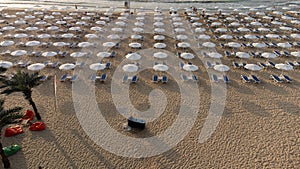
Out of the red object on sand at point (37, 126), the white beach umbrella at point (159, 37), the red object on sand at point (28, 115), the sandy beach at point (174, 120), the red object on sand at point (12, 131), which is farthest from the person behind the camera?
the white beach umbrella at point (159, 37)

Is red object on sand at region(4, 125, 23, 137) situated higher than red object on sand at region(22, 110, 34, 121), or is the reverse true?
red object on sand at region(22, 110, 34, 121)

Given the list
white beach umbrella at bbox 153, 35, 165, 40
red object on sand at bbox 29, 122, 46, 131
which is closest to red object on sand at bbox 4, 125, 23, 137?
red object on sand at bbox 29, 122, 46, 131

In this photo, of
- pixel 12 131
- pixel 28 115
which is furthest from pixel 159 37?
pixel 12 131

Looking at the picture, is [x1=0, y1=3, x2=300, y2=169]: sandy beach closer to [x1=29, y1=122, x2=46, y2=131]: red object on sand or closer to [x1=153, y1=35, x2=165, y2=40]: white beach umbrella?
[x1=29, y1=122, x2=46, y2=131]: red object on sand

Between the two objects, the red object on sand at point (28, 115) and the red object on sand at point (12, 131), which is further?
A: the red object on sand at point (28, 115)

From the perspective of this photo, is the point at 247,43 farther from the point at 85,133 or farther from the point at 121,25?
the point at 85,133

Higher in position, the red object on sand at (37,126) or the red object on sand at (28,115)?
the red object on sand at (28,115)

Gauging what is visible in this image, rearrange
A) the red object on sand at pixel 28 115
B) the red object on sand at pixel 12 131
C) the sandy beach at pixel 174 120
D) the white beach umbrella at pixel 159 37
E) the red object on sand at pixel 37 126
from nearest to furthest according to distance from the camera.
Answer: the sandy beach at pixel 174 120
the red object on sand at pixel 12 131
the red object on sand at pixel 37 126
the red object on sand at pixel 28 115
the white beach umbrella at pixel 159 37

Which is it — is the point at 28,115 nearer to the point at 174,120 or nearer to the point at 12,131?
the point at 12,131

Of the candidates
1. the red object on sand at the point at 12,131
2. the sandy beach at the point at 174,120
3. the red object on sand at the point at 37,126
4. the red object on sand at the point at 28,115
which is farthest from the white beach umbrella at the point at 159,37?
the red object on sand at the point at 12,131

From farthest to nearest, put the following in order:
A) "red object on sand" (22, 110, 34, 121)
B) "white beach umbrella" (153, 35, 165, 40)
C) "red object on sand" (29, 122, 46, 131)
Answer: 1. "white beach umbrella" (153, 35, 165, 40)
2. "red object on sand" (22, 110, 34, 121)
3. "red object on sand" (29, 122, 46, 131)

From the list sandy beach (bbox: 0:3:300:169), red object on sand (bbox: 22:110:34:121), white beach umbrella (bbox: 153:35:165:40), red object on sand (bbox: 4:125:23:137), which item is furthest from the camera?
white beach umbrella (bbox: 153:35:165:40)

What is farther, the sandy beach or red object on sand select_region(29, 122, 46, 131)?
red object on sand select_region(29, 122, 46, 131)

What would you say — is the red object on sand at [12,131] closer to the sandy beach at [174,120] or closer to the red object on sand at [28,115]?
the sandy beach at [174,120]
